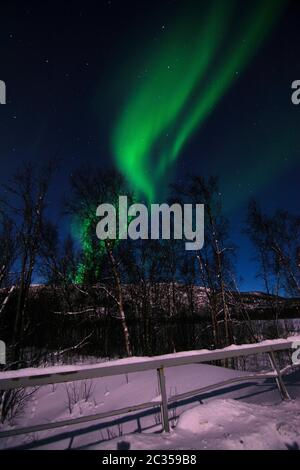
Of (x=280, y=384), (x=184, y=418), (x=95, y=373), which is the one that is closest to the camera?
(x=95, y=373)

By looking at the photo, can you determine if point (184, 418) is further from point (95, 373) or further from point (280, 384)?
point (280, 384)

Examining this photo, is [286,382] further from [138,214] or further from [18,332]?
[138,214]

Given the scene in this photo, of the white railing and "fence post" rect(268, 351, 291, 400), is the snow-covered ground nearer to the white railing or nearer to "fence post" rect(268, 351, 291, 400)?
"fence post" rect(268, 351, 291, 400)

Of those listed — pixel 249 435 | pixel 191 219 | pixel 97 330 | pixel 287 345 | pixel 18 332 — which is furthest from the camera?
pixel 97 330

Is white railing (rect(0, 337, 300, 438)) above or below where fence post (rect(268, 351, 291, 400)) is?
above

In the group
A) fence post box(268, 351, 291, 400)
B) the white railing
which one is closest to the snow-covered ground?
fence post box(268, 351, 291, 400)

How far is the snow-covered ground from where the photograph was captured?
2.42m

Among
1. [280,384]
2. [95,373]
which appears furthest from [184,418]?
[280,384]

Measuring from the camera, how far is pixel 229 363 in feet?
55.9

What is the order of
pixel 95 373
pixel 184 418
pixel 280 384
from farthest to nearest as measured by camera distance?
pixel 280 384 → pixel 184 418 → pixel 95 373

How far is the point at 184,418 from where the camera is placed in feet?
9.29

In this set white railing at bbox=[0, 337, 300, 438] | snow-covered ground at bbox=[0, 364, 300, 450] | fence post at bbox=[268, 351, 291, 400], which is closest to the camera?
white railing at bbox=[0, 337, 300, 438]
